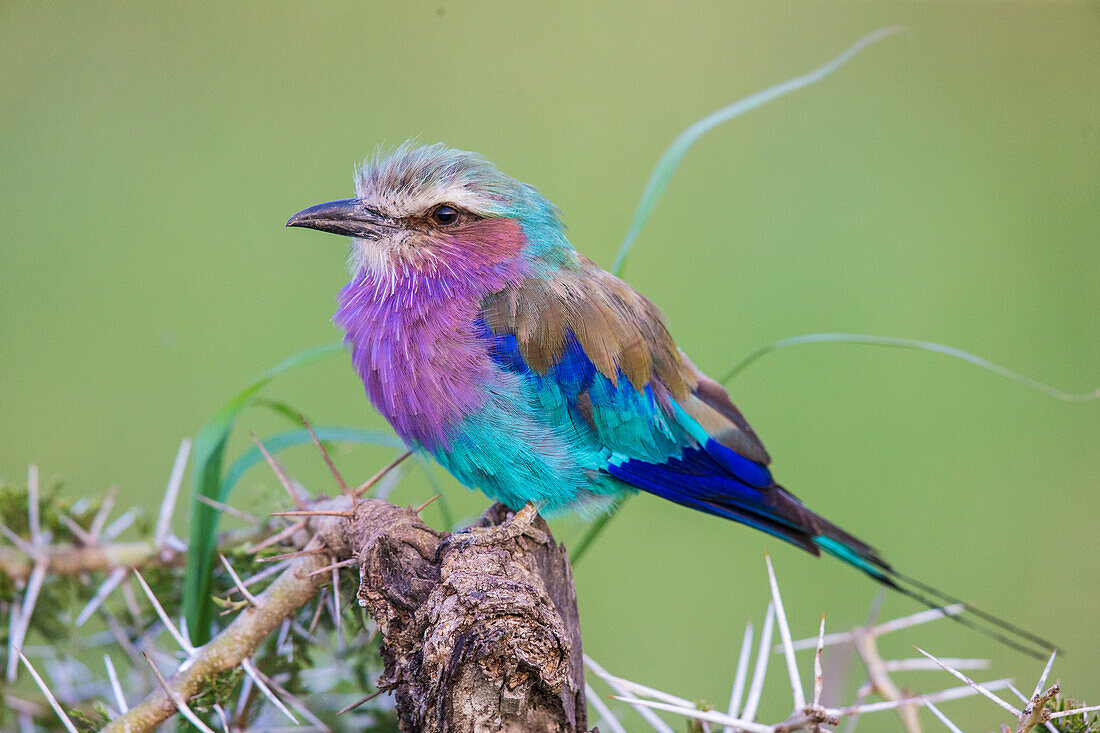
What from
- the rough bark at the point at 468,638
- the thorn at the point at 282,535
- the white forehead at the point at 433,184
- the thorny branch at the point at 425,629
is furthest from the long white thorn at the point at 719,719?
the white forehead at the point at 433,184

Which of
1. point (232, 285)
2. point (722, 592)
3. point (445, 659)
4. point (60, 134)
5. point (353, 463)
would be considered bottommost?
point (722, 592)

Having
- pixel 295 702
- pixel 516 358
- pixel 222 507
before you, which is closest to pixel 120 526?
pixel 222 507

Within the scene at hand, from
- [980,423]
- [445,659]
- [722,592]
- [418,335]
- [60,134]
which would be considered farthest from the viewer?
[60,134]

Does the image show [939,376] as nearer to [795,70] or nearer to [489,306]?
[795,70]

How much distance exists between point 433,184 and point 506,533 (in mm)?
910

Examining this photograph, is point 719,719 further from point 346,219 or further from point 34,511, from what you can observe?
point 34,511

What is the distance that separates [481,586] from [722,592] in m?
2.73

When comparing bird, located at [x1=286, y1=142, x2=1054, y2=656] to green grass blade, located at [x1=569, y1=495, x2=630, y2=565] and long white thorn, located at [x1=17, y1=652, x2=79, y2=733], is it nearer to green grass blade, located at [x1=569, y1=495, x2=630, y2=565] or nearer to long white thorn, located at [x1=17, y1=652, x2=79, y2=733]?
green grass blade, located at [x1=569, y1=495, x2=630, y2=565]

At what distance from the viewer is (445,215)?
227cm

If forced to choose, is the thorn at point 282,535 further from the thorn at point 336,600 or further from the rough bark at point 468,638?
the rough bark at point 468,638

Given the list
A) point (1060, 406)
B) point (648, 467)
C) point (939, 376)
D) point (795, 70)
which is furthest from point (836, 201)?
point (648, 467)

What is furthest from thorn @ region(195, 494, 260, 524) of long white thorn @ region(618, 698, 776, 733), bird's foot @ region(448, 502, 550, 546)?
long white thorn @ region(618, 698, 776, 733)

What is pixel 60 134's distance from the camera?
4.93 meters

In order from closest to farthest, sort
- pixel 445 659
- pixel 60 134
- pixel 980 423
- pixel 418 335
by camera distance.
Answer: pixel 445 659 < pixel 418 335 < pixel 980 423 < pixel 60 134
